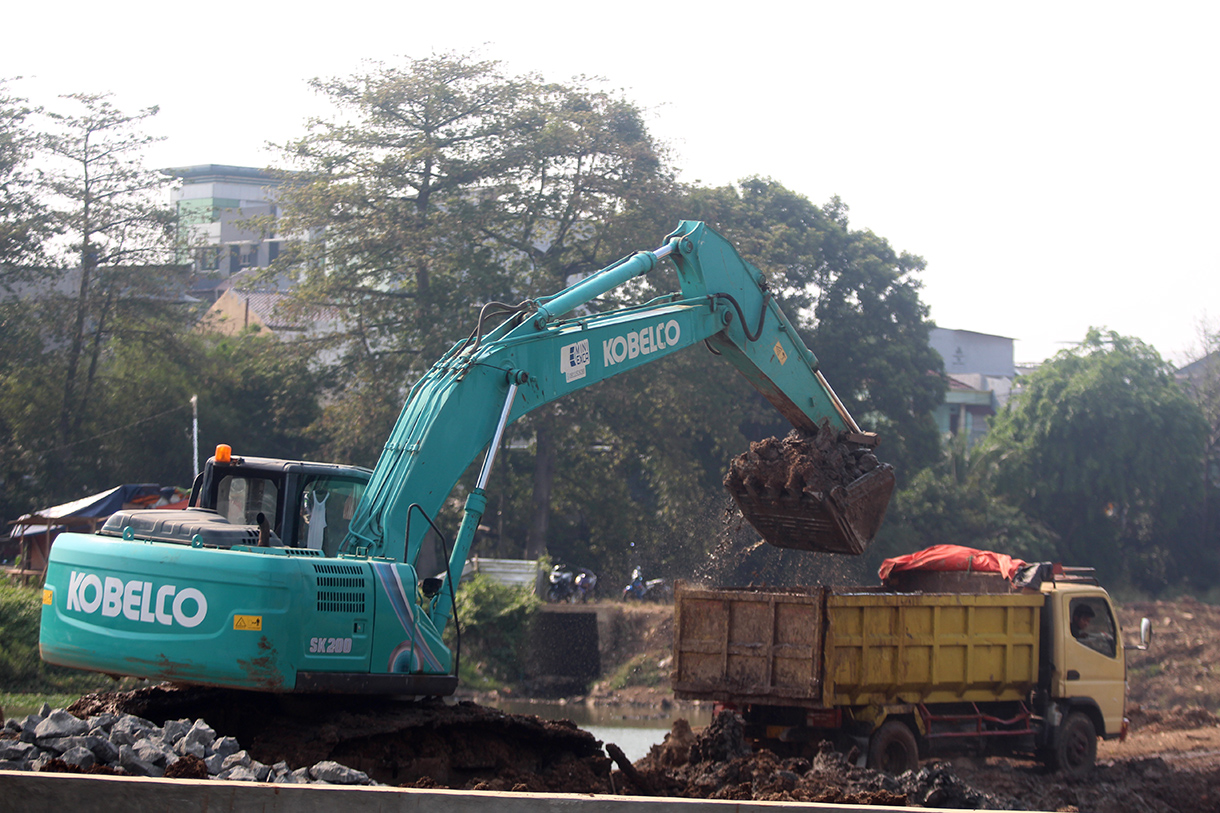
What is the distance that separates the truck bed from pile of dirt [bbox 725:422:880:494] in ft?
3.45

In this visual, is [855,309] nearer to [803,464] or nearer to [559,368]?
[803,464]

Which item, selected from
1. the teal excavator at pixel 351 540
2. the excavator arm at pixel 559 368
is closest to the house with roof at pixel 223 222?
the excavator arm at pixel 559 368

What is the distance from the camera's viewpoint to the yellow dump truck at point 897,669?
429 inches

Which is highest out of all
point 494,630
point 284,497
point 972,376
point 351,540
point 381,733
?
point 972,376

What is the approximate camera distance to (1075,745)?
13.1 metres

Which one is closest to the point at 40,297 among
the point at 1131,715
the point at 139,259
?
the point at 139,259

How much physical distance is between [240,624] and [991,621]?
820cm

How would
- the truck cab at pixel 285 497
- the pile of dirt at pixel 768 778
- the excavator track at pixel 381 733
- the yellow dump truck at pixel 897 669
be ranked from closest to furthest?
the excavator track at pixel 381 733, the pile of dirt at pixel 768 778, the truck cab at pixel 285 497, the yellow dump truck at pixel 897 669

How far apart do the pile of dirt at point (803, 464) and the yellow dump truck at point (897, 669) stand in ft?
3.54

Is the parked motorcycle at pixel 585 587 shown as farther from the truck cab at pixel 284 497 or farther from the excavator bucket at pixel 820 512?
the truck cab at pixel 284 497

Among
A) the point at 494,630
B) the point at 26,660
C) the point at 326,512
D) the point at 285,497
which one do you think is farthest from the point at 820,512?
the point at 494,630

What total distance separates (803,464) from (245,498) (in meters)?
5.26

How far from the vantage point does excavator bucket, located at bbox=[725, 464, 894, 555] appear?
11281 millimetres

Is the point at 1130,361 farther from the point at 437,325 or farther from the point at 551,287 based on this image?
the point at 437,325
